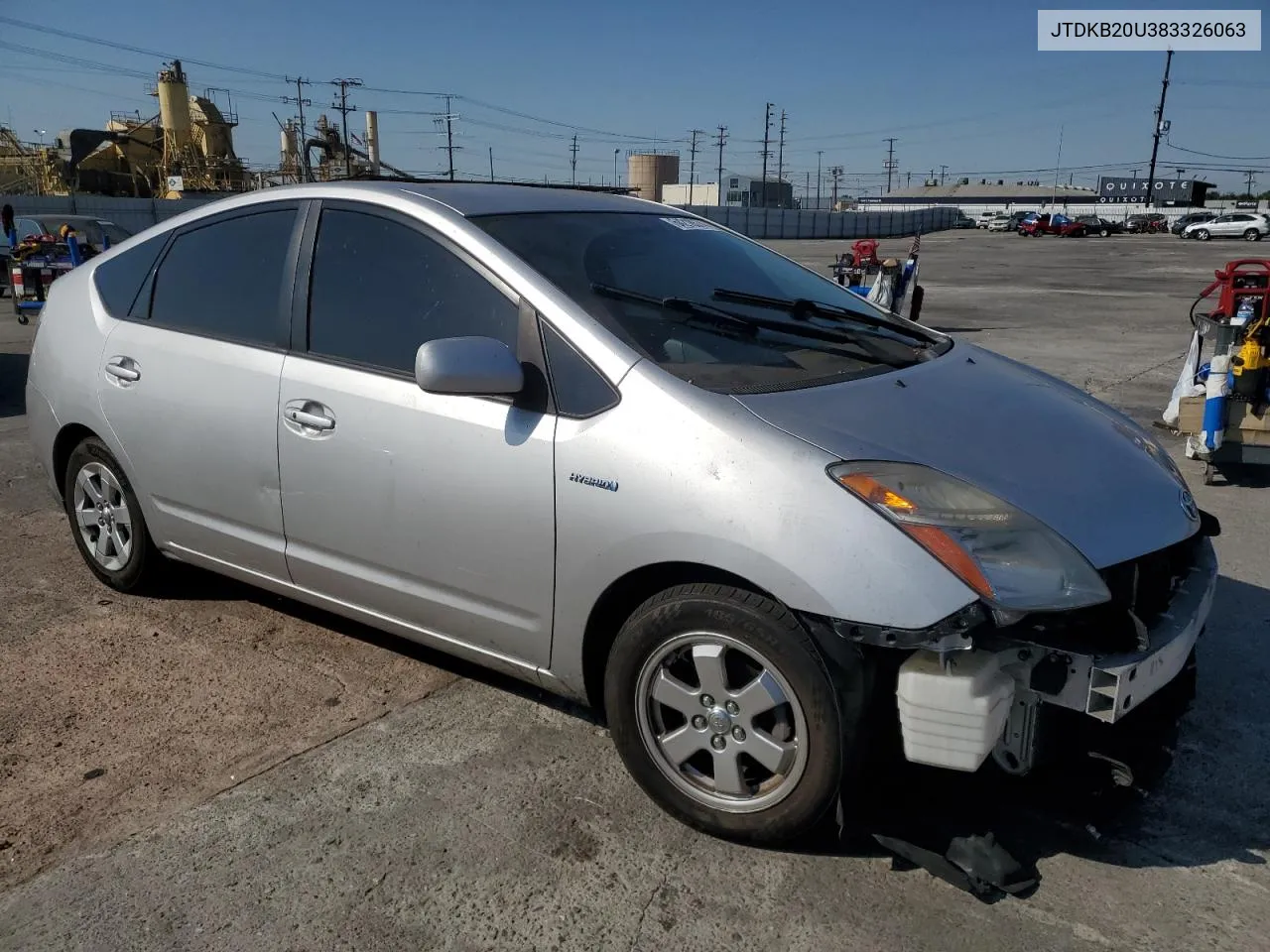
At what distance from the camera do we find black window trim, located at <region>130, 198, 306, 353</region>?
347 cm

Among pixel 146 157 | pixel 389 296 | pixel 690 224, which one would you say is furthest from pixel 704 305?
pixel 146 157

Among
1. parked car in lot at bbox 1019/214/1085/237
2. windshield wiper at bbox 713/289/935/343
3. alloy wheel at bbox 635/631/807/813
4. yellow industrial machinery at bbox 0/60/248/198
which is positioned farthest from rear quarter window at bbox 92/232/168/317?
parked car in lot at bbox 1019/214/1085/237

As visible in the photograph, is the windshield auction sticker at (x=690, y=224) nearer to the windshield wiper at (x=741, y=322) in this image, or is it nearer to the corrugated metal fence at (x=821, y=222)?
the windshield wiper at (x=741, y=322)

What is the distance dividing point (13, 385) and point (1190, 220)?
202 ft

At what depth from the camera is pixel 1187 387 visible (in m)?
6.60

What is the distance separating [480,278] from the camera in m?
3.03

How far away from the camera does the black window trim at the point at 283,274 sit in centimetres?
347

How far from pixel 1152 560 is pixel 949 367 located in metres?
0.93

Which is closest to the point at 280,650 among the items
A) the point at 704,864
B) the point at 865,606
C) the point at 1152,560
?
the point at 704,864

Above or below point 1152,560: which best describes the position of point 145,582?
below

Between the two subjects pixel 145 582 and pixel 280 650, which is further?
pixel 145 582

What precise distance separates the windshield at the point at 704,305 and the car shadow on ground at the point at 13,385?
18.7 feet

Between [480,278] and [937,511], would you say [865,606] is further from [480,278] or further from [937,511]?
[480,278]

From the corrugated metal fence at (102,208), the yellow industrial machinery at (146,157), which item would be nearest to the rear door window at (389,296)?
the corrugated metal fence at (102,208)
